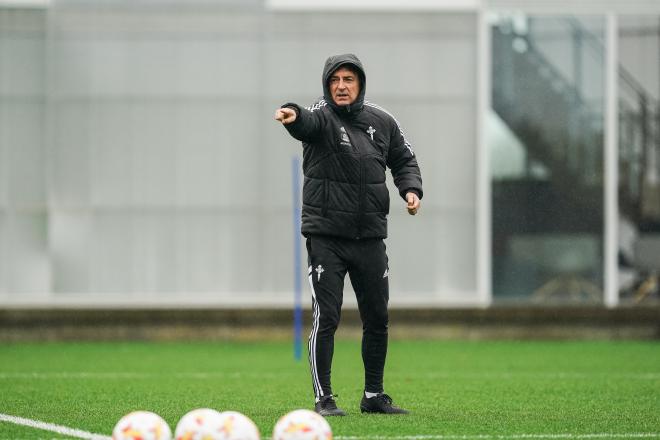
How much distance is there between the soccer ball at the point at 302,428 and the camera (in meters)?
5.73

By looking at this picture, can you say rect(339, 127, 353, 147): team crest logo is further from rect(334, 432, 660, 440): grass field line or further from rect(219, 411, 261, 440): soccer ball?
rect(219, 411, 261, 440): soccer ball

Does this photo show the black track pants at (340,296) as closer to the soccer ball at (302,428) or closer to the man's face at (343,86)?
the man's face at (343,86)

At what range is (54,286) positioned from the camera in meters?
18.9

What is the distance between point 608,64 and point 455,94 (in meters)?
2.17

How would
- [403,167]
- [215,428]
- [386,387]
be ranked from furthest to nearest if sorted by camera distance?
1. [386,387]
2. [403,167]
3. [215,428]

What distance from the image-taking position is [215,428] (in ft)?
18.6

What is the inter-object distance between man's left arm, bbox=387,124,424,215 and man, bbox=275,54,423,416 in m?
0.11

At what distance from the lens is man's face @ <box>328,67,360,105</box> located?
7.96 metres

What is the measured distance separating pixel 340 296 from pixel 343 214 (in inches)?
20.0

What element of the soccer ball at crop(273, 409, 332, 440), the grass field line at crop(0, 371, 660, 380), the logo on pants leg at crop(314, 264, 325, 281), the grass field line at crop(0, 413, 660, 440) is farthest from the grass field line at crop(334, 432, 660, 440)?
the grass field line at crop(0, 371, 660, 380)

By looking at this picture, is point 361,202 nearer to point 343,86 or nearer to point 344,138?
point 344,138

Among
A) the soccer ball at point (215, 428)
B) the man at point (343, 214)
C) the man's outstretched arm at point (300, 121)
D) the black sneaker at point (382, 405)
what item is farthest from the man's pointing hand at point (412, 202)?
the soccer ball at point (215, 428)

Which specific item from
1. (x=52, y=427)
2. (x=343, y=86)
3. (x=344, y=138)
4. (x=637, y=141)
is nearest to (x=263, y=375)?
(x=344, y=138)

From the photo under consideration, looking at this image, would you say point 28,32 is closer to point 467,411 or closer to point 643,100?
point 643,100
